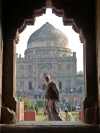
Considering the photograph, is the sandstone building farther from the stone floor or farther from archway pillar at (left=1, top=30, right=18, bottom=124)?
the stone floor

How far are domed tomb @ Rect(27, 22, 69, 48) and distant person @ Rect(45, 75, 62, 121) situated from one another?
3247 cm

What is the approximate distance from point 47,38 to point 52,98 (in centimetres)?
3311

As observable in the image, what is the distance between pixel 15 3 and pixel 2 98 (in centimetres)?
122

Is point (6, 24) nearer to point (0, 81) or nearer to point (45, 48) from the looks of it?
point (0, 81)

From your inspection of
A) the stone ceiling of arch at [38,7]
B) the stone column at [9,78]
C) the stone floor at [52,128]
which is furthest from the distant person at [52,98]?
the stone floor at [52,128]

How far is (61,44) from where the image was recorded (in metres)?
37.7

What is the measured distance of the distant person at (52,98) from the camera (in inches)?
181

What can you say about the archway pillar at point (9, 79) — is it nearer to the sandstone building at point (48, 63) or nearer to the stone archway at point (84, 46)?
the stone archway at point (84, 46)

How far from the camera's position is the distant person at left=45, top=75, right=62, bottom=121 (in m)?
4.60

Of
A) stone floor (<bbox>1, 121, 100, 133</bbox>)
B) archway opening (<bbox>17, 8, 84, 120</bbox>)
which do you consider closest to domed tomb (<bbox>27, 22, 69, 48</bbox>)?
archway opening (<bbox>17, 8, 84, 120</bbox>)

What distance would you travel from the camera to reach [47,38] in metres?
37.5

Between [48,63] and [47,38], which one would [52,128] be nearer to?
[48,63]

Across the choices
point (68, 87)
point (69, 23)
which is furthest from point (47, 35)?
point (69, 23)

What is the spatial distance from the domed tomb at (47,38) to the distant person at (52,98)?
32.5m
